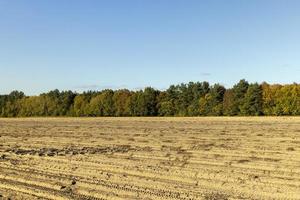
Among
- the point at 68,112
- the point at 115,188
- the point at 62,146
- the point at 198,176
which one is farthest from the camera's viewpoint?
the point at 68,112

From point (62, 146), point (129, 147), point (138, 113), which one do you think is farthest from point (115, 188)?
point (138, 113)

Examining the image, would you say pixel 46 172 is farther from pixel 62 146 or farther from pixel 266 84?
pixel 266 84

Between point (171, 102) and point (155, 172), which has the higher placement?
point (171, 102)

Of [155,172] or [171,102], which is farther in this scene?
[171,102]

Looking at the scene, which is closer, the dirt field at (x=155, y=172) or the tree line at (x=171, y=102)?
the dirt field at (x=155, y=172)

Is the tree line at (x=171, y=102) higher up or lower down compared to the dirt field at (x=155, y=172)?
higher up

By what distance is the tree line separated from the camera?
56.8 metres

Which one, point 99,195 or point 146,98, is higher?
point 146,98

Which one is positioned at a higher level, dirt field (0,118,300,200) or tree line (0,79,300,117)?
tree line (0,79,300,117)

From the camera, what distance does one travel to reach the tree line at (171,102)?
56.8 metres

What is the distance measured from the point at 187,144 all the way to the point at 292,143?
14.4 feet

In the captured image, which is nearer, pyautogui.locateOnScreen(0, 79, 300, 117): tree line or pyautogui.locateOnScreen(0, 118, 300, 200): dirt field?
pyautogui.locateOnScreen(0, 118, 300, 200): dirt field

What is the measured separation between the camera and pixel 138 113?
66.1 meters

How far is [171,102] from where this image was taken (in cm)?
6469
